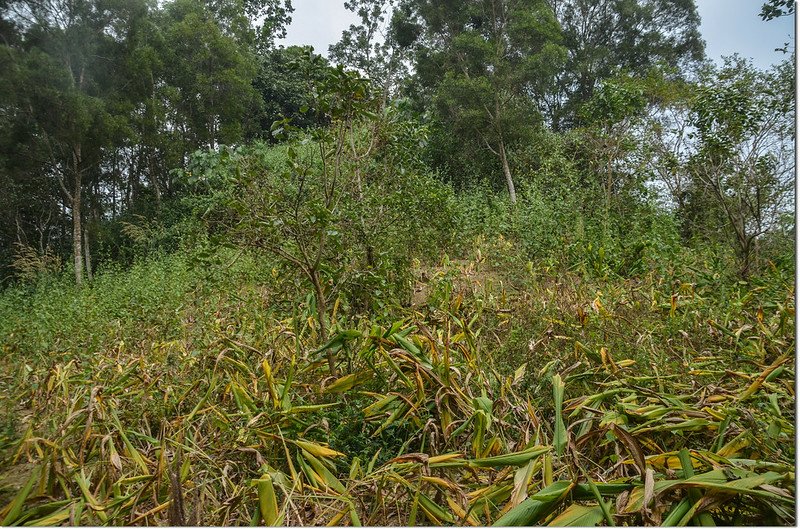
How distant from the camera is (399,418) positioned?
1589 millimetres

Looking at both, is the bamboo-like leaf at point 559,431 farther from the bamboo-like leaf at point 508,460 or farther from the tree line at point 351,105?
the tree line at point 351,105

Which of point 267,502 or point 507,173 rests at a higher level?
point 507,173

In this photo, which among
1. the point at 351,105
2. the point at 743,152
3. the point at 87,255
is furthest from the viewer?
the point at 743,152

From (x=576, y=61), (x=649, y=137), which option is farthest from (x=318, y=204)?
(x=649, y=137)

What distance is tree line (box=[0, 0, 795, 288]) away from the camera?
137 cm

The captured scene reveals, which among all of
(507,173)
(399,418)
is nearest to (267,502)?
(399,418)

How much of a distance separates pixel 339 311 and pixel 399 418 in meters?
0.93

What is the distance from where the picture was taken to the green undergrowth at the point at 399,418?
110 centimetres

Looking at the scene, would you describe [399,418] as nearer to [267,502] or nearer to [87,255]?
[267,502]

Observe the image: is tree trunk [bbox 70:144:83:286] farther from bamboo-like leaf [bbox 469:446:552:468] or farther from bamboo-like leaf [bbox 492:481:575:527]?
bamboo-like leaf [bbox 492:481:575:527]

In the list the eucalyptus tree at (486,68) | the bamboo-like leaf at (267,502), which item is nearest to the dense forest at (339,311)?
the bamboo-like leaf at (267,502)

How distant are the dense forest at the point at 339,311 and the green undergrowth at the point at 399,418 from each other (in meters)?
0.01

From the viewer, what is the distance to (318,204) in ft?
6.40

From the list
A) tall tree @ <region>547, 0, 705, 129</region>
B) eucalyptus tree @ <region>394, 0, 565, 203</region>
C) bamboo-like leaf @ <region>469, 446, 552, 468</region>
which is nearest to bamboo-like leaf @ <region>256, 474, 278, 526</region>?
bamboo-like leaf @ <region>469, 446, 552, 468</region>
